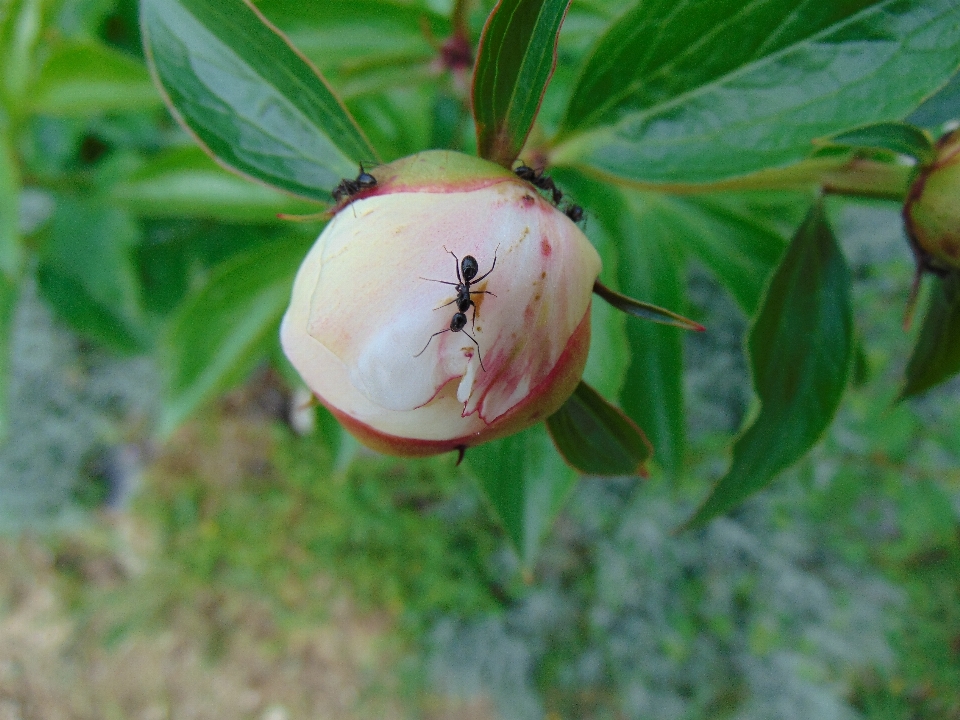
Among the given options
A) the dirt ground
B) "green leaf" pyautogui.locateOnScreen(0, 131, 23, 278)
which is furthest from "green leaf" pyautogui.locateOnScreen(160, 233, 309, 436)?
the dirt ground

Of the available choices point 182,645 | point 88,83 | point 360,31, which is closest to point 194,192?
point 88,83

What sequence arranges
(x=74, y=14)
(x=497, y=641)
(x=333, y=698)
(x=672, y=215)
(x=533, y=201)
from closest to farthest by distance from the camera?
(x=533, y=201), (x=672, y=215), (x=74, y=14), (x=497, y=641), (x=333, y=698)

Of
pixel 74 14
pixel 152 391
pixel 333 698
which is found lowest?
pixel 333 698

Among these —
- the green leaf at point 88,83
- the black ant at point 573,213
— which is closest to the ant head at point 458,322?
the black ant at point 573,213

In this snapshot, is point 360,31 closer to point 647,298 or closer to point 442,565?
point 647,298

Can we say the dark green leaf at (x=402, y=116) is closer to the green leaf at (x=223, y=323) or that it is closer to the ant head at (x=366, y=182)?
the green leaf at (x=223, y=323)

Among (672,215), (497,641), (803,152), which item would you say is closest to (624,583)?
(497,641)

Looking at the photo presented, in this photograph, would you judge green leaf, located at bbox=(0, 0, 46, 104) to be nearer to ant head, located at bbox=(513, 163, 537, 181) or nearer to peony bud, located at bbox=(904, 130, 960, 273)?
ant head, located at bbox=(513, 163, 537, 181)

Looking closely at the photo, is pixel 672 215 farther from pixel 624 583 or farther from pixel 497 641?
pixel 497 641
